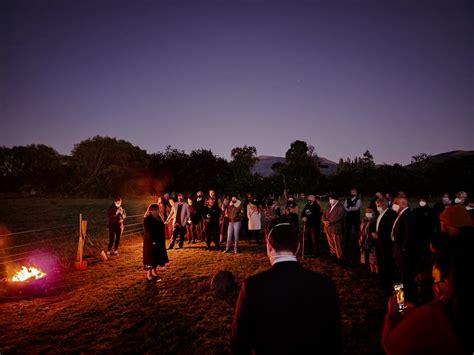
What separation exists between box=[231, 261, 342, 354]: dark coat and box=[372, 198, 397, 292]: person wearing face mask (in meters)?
5.31

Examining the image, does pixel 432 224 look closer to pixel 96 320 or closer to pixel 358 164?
pixel 96 320

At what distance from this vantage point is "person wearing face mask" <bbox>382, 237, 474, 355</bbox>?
1536 mm

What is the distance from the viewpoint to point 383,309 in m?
5.68

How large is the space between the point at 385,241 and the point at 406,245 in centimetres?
83

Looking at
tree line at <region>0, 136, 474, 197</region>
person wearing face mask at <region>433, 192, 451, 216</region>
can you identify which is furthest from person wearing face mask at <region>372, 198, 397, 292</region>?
tree line at <region>0, 136, 474, 197</region>

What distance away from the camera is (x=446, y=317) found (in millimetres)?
1588

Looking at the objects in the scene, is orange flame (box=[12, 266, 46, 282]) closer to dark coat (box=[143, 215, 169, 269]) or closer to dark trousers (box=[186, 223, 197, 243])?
dark coat (box=[143, 215, 169, 269])

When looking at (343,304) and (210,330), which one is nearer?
(210,330)

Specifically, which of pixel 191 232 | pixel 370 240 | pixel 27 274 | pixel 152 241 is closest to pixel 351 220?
pixel 370 240

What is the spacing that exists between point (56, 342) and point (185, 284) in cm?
315

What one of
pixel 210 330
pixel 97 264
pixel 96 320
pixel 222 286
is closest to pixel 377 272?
pixel 222 286

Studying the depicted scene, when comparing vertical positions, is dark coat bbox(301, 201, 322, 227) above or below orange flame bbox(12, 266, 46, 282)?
above

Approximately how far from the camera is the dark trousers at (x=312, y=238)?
983 cm

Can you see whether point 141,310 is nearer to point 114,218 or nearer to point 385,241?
point 114,218
